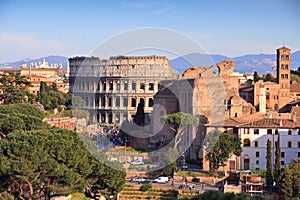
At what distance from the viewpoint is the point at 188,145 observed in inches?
1278

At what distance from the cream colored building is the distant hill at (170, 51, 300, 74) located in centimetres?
958

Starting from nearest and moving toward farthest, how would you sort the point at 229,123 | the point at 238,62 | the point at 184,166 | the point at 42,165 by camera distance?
the point at 42,165 → the point at 184,166 → the point at 229,123 → the point at 238,62

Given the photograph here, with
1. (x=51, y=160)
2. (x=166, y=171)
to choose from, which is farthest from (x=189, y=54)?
(x=51, y=160)

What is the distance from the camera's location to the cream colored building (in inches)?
2459

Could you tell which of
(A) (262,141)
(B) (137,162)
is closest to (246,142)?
(A) (262,141)

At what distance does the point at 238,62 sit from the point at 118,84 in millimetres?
27666

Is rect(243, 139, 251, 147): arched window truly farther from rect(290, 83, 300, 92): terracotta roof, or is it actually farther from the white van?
rect(290, 83, 300, 92): terracotta roof

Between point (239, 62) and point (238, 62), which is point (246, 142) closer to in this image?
point (238, 62)

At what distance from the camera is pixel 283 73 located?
140ft

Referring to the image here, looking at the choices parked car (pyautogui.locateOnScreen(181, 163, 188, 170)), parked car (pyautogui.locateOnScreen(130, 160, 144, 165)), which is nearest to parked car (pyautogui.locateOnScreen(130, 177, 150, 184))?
parked car (pyautogui.locateOnScreen(181, 163, 188, 170))

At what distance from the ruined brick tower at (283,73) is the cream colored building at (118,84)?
19.0 metres

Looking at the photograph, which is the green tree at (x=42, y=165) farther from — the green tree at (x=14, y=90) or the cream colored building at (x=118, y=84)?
the cream colored building at (x=118, y=84)

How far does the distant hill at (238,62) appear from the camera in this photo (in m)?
31.5

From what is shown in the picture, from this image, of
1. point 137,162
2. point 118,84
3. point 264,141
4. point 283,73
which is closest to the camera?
Result: point 264,141
